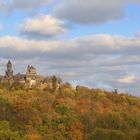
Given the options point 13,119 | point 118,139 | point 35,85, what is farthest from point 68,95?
point 118,139

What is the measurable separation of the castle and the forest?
35.5 feet

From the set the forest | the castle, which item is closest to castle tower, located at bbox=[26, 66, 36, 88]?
the castle

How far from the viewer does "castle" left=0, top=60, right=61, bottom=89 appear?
6196 inches

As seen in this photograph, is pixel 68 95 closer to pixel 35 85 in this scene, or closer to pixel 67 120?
pixel 35 85

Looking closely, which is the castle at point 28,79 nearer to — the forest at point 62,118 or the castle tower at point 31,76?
the castle tower at point 31,76

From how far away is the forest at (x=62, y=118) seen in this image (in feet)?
326

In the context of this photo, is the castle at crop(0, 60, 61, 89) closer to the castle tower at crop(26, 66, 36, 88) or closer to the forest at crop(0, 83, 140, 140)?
the castle tower at crop(26, 66, 36, 88)

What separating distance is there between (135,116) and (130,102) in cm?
4083

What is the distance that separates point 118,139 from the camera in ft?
304

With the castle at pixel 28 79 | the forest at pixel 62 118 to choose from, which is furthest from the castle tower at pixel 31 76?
the forest at pixel 62 118

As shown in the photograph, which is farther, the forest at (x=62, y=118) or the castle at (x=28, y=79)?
the castle at (x=28, y=79)

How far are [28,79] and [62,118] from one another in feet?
168

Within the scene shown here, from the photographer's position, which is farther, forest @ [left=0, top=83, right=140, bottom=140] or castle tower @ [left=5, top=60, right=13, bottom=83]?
castle tower @ [left=5, top=60, right=13, bottom=83]

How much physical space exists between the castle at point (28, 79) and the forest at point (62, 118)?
1081 cm
